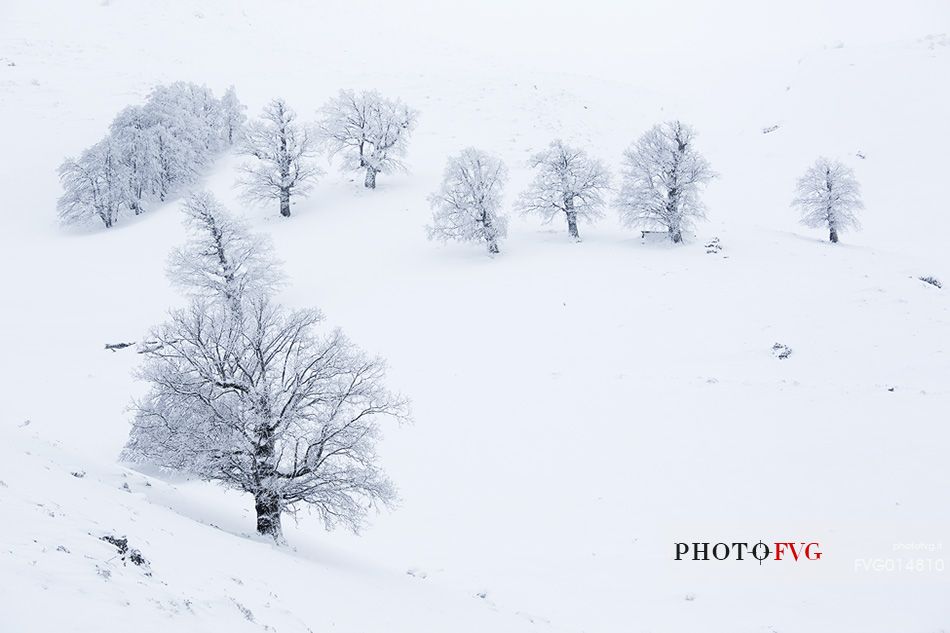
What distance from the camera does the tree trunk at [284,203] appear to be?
4878cm

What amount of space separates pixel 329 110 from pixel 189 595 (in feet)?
165

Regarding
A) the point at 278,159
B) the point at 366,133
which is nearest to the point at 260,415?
the point at 278,159

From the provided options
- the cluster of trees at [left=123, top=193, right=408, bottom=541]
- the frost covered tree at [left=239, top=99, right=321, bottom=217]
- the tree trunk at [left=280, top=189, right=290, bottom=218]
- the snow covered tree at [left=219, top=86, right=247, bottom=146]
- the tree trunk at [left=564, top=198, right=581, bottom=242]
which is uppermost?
the snow covered tree at [left=219, top=86, right=247, bottom=146]

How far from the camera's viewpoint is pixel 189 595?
863 centimetres

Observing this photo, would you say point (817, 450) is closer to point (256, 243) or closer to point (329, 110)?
point (256, 243)

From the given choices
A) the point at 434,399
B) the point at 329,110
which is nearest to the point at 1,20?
the point at 329,110

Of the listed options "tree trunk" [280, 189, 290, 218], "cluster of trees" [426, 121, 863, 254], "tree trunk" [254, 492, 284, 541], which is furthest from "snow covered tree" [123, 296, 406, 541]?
"tree trunk" [280, 189, 290, 218]

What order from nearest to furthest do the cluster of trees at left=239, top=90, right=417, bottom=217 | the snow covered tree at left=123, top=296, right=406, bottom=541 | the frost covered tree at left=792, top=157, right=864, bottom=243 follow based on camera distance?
the snow covered tree at left=123, top=296, right=406, bottom=541
the frost covered tree at left=792, top=157, right=864, bottom=243
the cluster of trees at left=239, top=90, right=417, bottom=217

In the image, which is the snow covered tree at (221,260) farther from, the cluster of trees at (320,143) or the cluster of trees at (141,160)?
the cluster of trees at (141,160)

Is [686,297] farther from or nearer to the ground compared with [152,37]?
nearer to the ground

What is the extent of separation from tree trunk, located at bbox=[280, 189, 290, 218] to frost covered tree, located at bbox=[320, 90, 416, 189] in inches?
237

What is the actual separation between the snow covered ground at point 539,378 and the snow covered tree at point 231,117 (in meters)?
3.23

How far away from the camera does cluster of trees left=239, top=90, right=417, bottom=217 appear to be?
161ft

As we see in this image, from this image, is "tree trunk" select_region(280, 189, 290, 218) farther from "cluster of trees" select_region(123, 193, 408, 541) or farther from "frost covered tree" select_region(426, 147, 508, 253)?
"cluster of trees" select_region(123, 193, 408, 541)
